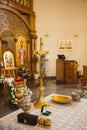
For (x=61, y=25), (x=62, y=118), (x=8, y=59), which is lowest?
(x=62, y=118)

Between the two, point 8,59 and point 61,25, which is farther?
point 61,25

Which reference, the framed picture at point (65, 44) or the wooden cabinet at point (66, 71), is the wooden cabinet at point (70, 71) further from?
the framed picture at point (65, 44)

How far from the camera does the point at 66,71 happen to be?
26.6 ft

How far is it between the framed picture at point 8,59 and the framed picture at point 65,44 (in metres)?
3.29

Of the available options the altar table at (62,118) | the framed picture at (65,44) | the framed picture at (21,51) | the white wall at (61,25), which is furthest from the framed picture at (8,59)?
the altar table at (62,118)

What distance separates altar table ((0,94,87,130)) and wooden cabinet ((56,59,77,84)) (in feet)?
18.7

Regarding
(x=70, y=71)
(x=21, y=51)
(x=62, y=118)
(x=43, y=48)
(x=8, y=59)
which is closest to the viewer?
(x=62, y=118)

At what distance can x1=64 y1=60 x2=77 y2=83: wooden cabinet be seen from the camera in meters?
8.00

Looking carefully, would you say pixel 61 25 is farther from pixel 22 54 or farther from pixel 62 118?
pixel 62 118

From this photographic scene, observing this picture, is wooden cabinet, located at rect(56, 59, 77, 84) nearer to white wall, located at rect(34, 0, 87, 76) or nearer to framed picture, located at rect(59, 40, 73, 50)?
white wall, located at rect(34, 0, 87, 76)

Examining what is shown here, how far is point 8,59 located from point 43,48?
4.81 feet

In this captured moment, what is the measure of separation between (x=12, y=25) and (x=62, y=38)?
10.4 ft

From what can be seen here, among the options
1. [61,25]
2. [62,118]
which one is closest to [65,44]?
[61,25]

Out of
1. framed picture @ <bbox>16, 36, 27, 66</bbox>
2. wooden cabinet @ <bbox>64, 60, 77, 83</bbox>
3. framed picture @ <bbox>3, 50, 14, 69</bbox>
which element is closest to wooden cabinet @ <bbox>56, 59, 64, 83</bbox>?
wooden cabinet @ <bbox>64, 60, 77, 83</bbox>
